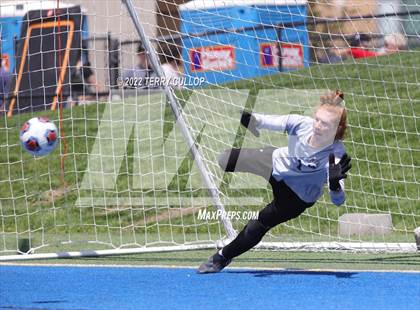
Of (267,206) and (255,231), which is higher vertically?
(267,206)

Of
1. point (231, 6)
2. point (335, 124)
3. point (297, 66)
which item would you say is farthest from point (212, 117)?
point (335, 124)

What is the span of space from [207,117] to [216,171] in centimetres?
82

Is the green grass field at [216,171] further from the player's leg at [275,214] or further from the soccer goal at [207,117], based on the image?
the player's leg at [275,214]

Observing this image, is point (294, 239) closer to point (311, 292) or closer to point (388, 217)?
point (388, 217)

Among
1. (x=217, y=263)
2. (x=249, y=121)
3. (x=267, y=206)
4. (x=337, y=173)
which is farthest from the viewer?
(x=217, y=263)

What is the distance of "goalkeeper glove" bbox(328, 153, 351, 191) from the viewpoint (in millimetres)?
7844

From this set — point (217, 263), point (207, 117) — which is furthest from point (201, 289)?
point (207, 117)

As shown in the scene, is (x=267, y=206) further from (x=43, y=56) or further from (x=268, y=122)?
(x=43, y=56)

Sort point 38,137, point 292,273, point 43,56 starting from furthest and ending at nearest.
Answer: point 43,56
point 38,137
point 292,273

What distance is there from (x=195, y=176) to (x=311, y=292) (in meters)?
6.19

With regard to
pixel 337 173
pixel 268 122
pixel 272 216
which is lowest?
pixel 272 216

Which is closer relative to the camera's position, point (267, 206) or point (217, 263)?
point (267, 206)

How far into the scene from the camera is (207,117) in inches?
439

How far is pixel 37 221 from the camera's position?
13.8m
